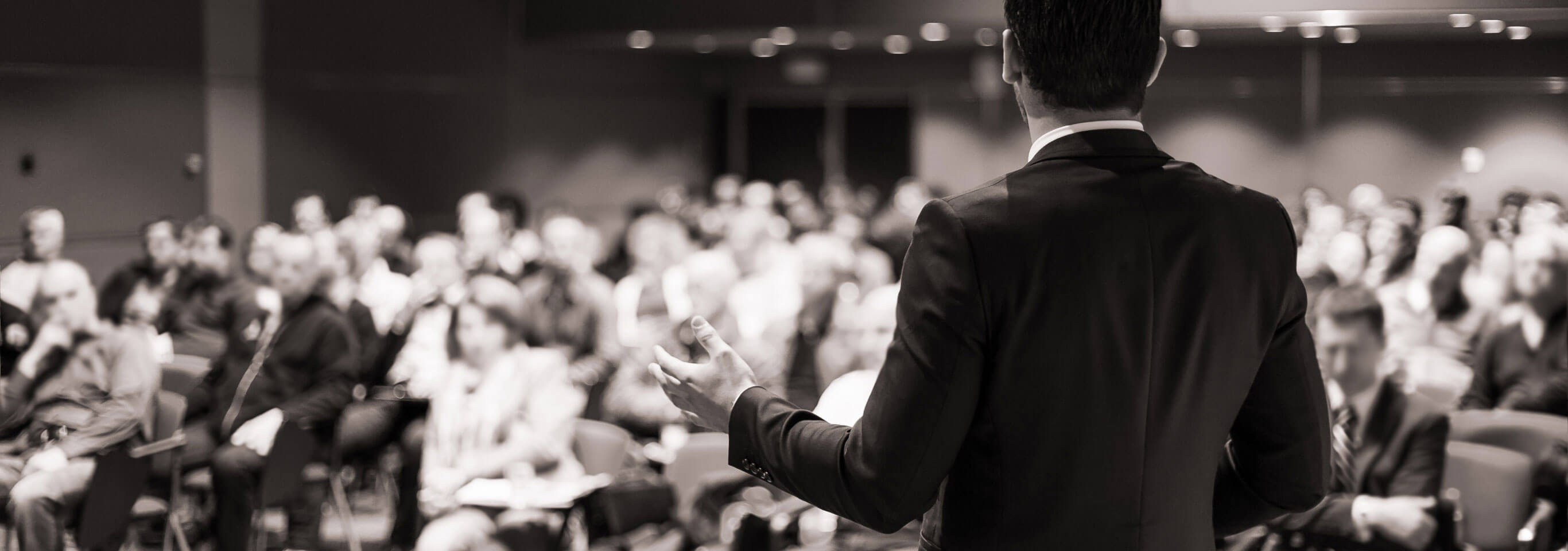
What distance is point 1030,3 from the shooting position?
123 centimetres

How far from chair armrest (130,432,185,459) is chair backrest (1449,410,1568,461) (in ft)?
12.5

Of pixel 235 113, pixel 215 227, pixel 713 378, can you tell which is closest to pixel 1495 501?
pixel 713 378

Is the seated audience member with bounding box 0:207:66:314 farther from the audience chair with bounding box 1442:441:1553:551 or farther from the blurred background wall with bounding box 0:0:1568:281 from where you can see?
the audience chair with bounding box 1442:441:1553:551

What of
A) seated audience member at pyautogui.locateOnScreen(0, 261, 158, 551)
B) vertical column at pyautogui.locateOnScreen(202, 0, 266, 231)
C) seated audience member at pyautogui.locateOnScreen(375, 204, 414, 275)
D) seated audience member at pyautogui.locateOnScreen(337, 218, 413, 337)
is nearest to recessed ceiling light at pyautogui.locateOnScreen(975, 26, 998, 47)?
seated audience member at pyautogui.locateOnScreen(375, 204, 414, 275)

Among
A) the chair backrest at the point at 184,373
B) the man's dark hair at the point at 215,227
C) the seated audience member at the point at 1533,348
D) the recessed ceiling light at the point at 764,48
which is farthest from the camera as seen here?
the recessed ceiling light at the point at 764,48

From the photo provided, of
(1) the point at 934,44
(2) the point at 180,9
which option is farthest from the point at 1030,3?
(1) the point at 934,44

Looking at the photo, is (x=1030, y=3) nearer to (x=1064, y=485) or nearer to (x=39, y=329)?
(x=1064, y=485)

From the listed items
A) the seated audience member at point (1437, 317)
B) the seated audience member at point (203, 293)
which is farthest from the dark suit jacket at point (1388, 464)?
the seated audience member at point (203, 293)

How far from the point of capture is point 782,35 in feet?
33.9

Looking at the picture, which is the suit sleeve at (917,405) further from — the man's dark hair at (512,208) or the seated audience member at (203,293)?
the man's dark hair at (512,208)

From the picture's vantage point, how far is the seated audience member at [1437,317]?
511cm

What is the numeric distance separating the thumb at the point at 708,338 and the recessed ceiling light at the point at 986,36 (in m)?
8.62

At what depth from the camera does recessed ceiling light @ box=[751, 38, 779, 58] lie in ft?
37.0

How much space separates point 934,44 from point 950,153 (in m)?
1.59
